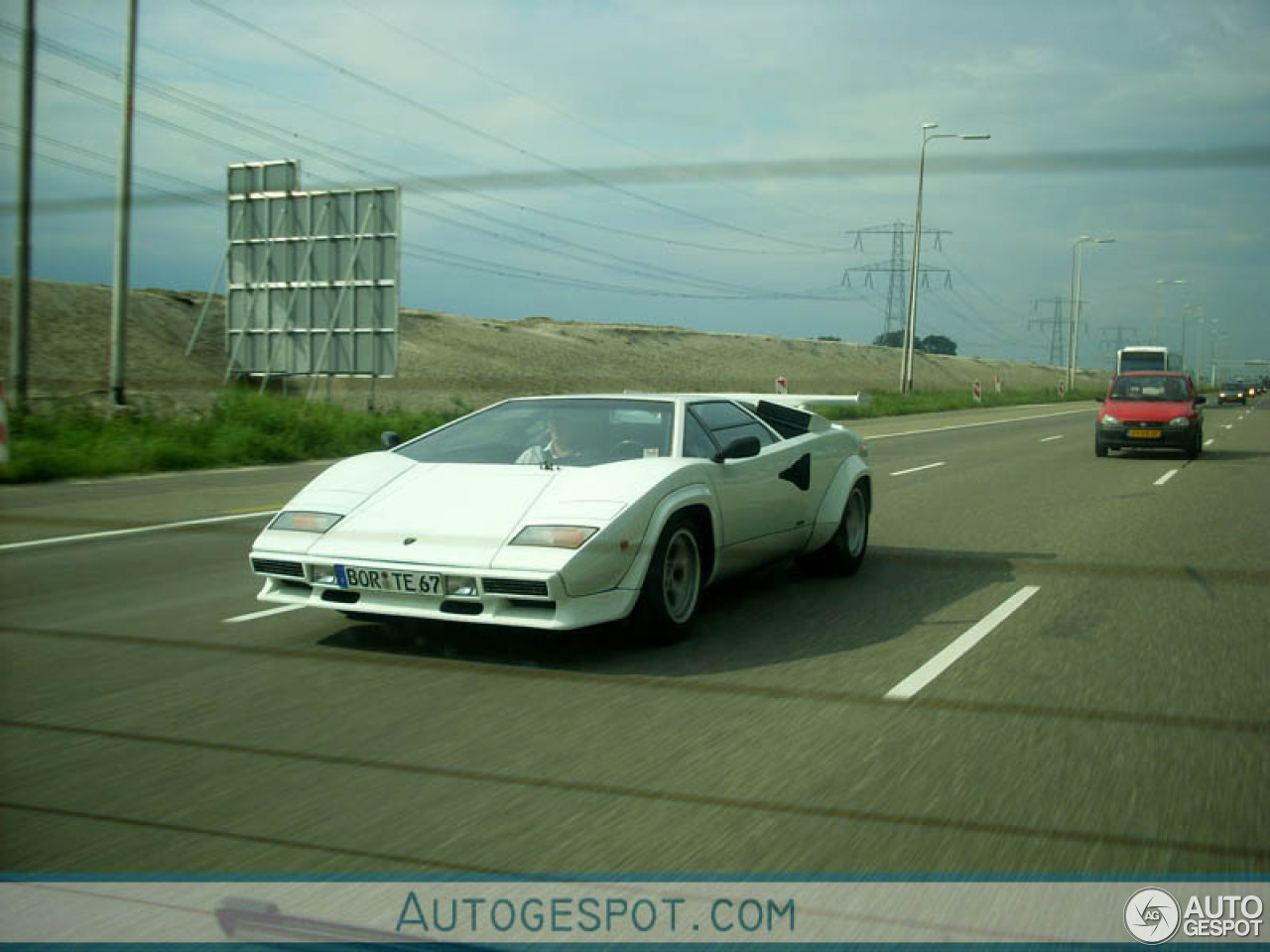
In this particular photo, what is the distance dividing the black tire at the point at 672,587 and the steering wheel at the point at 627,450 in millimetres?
532

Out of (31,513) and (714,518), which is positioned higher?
(714,518)

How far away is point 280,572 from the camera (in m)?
5.75

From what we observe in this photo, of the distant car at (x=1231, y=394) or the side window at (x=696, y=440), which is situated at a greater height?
the distant car at (x=1231, y=394)

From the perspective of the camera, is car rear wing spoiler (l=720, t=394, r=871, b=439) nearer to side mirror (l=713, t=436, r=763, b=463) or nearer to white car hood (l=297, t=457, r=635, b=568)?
side mirror (l=713, t=436, r=763, b=463)

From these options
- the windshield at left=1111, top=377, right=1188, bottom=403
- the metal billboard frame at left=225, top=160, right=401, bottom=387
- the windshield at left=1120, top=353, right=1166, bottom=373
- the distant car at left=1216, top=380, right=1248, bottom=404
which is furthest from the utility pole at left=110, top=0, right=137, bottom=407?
the distant car at left=1216, top=380, right=1248, bottom=404

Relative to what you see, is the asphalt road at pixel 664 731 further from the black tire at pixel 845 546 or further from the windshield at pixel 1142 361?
the windshield at pixel 1142 361

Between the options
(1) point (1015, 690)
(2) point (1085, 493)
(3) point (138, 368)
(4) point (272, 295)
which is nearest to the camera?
(1) point (1015, 690)

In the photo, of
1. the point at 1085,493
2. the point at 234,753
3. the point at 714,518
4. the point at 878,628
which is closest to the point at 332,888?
the point at 234,753

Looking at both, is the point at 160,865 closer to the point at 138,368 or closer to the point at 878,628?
the point at 878,628

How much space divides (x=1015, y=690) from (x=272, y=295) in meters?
25.2

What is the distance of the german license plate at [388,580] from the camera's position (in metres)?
5.38

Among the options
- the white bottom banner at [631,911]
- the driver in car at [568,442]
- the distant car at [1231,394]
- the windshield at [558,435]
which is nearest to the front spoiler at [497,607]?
the windshield at [558,435]

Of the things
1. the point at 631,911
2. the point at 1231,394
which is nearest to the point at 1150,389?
the point at 631,911

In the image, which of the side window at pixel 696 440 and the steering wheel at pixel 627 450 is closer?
the steering wheel at pixel 627 450
